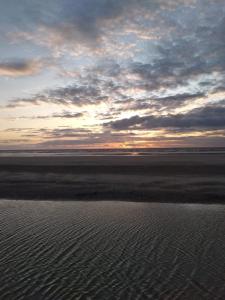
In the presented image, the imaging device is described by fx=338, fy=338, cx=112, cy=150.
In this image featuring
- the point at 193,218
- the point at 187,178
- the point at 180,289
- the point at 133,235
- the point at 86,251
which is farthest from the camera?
the point at 187,178

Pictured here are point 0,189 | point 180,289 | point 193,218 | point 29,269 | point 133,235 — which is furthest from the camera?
point 0,189

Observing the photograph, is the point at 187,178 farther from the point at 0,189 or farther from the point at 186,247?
→ the point at 186,247

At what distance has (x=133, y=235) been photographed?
14.6 m

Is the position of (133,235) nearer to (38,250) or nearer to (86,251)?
(86,251)

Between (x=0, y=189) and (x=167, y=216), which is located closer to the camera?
(x=167, y=216)

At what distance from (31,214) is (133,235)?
6.82 meters

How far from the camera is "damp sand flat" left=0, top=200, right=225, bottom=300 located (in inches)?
359

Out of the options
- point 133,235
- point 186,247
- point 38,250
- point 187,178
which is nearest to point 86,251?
point 38,250

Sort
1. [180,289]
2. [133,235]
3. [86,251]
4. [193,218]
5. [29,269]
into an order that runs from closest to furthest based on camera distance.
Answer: [180,289] < [29,269] < [86,251] < [133,235] < [193,218]

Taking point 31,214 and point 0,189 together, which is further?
point 0,189

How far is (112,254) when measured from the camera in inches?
473

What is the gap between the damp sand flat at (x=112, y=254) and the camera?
9117mm

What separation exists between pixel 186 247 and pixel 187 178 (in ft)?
71.5

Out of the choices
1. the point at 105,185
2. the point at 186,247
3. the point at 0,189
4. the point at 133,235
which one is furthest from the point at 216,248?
the point at 0,189
